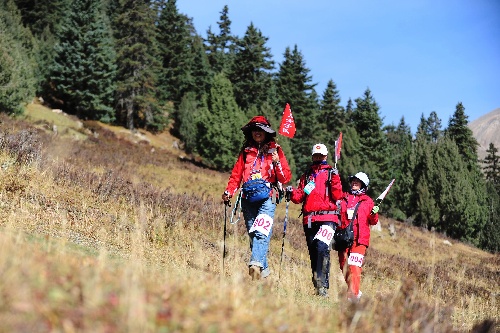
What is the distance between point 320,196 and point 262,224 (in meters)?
1.27

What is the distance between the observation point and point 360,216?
22.5ft

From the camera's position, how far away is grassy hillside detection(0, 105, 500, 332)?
202cm

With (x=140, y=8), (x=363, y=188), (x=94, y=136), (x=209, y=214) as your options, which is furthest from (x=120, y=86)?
(x=363, y=188)

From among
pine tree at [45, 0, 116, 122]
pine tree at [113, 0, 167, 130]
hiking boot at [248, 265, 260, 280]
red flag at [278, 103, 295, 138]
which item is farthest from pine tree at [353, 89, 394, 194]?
hiking boot at [248, 265, 260, 280]

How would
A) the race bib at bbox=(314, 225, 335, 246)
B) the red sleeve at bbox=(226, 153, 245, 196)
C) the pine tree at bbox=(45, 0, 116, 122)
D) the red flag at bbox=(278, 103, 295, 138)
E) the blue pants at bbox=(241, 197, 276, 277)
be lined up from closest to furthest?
the blue pants at bbox=(241, 197, 276, 277), the red sleeve at bbox=(226, 153, 245, 196), the race bib at bbox=(314, 225, 335, 246), the red flag at bbox=(278, 103, 295, 138), the pine tree at bbox=(45, 0, 116, 122)

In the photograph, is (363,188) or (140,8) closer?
(363,188)

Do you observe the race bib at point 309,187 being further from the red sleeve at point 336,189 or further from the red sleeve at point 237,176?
the red sleeve at point 237,176

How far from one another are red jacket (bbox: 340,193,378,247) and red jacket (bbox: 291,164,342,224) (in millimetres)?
418

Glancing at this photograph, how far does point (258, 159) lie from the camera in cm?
614

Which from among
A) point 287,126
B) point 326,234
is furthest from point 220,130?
point 326,234

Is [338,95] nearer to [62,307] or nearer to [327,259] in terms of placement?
[327,259]

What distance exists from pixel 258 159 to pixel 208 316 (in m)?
4.06

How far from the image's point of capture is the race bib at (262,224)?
5.77 metres

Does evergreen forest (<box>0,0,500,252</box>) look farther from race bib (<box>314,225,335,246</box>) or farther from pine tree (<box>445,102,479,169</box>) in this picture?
race bib (<box>314,225,335,246</box>)
